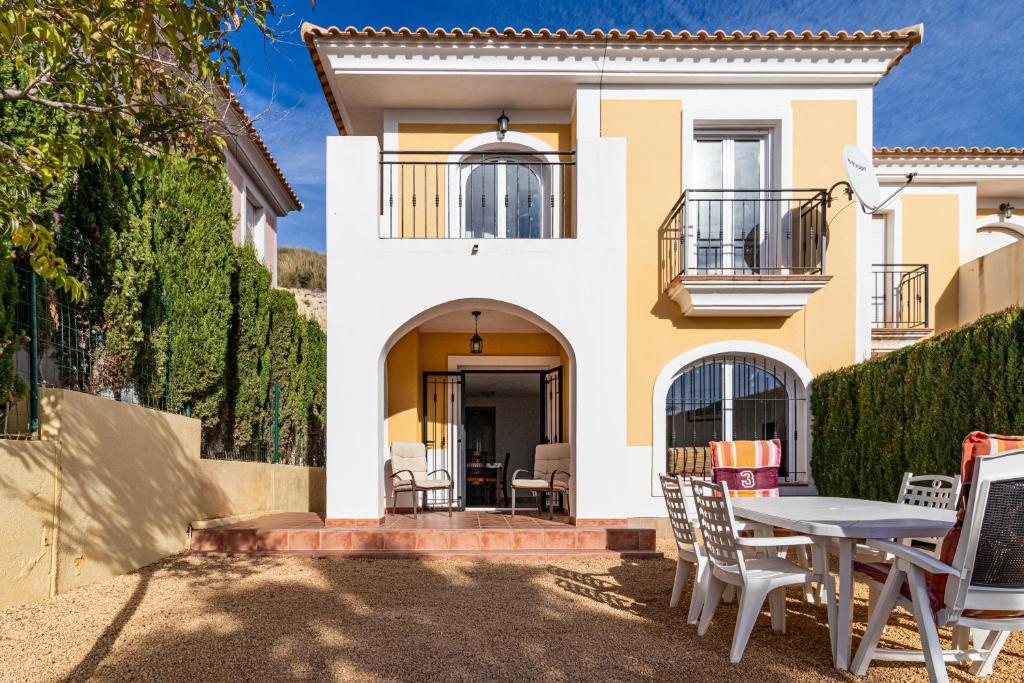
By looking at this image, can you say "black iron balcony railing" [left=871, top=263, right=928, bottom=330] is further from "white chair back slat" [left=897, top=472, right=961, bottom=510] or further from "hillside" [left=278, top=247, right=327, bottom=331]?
"hillside" [left=278, top=247, right=327, bottom=331]

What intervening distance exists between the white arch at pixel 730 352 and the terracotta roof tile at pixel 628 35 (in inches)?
146

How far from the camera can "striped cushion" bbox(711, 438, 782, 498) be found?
21.1ft

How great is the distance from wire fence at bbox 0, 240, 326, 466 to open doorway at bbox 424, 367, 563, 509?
3.07 m

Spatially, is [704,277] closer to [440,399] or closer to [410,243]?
[410,243]

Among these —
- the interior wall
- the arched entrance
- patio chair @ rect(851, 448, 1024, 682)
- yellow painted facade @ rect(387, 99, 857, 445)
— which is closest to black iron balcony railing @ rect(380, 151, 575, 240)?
yellow painted facade @ rect(387, 99, 857, 445)

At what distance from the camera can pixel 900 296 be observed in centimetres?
1006

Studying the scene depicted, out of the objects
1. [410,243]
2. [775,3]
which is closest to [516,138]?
[410,243]

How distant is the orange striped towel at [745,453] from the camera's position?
21.1 feet

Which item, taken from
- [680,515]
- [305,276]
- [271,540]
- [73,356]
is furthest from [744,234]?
[305,276]

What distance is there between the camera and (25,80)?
5207mm

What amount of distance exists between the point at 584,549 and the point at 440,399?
366 centimetres

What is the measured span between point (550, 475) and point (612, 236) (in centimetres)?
310

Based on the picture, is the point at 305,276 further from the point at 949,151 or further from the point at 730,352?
the point at 949,151

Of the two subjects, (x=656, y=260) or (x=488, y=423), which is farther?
(x=488, y=423)
